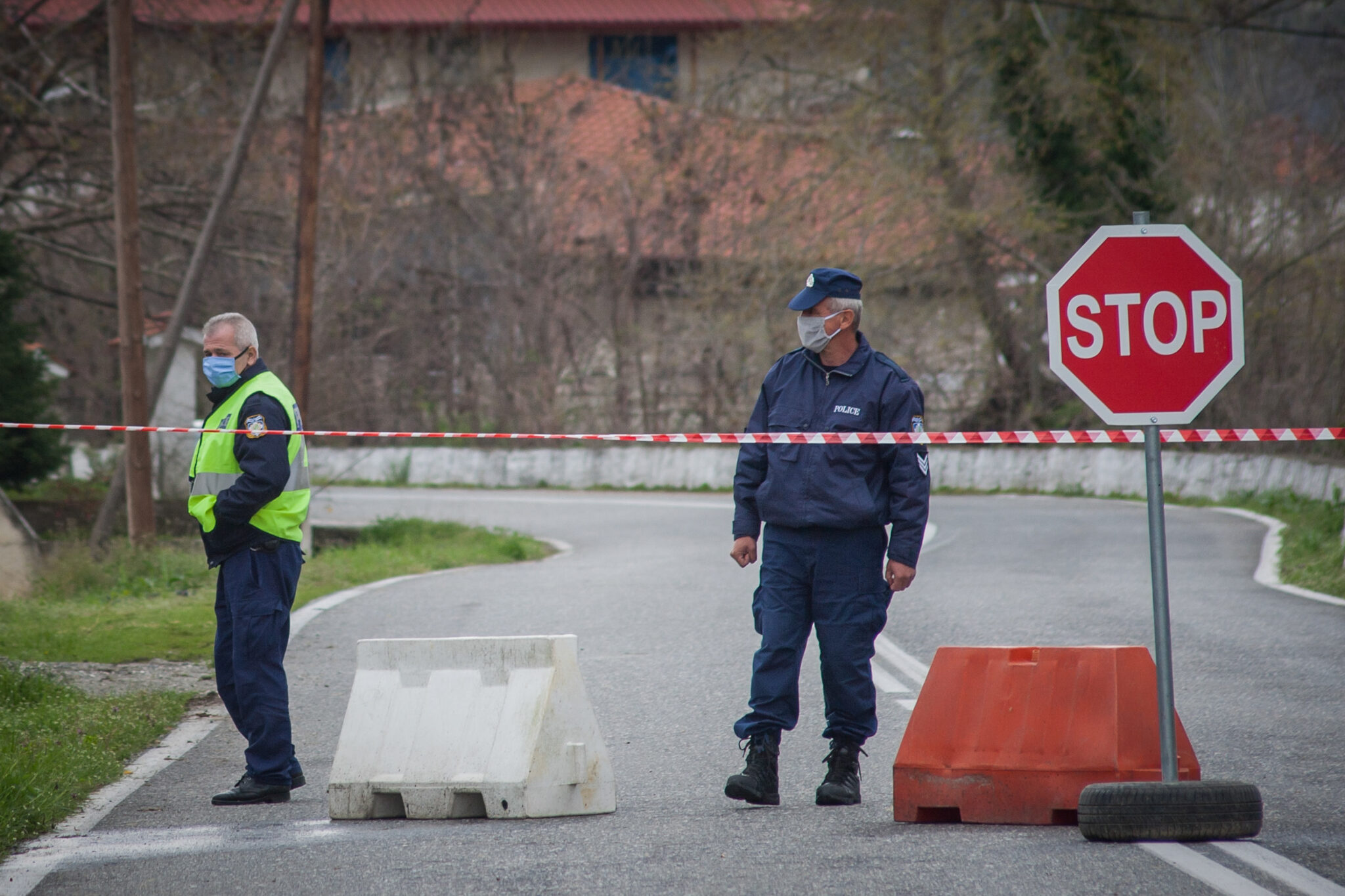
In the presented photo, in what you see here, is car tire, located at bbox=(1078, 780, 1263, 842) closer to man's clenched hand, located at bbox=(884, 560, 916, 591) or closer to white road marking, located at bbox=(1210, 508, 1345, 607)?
man's clenched hand, located at bbox=(884, 560, 916, 591)

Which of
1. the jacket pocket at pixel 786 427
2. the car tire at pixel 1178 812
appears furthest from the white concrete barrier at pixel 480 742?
the car tire at pixel 1178 812

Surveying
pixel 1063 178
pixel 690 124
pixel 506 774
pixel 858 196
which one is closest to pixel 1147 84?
pixel 1063 178

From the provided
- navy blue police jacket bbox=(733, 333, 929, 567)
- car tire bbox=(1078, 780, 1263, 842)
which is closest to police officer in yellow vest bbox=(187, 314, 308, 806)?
navy blue police jacket bbox=(733, 333, 929, 567)

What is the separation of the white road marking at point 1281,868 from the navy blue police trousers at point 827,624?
4.46 feet

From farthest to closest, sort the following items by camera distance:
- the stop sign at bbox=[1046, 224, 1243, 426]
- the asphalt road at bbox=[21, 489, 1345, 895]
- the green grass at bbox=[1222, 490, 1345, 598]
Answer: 1. the green grass at bbox=[1222, 490, 1345, 598]
2. the stop sign at bbox=[1046, 224, 1243, 426]
3. the asphalt road at bbox=[21, 489, 1345, 895]

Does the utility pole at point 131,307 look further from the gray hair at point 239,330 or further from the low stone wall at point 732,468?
the gray hair at point 239,330

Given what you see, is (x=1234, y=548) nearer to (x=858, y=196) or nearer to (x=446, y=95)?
(x=858, y=196)

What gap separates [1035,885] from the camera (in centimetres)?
436

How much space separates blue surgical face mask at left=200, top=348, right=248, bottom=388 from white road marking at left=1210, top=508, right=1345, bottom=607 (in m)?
8.42

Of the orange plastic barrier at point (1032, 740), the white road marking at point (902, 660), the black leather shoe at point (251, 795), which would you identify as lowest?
the white road marking at point (902, 660)

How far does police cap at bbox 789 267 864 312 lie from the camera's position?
5.71 meters

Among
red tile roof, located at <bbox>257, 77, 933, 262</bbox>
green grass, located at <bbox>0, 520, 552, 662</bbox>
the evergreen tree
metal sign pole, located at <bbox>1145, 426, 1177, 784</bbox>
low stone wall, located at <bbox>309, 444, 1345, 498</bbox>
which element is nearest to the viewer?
metal sign pole, located at <bbox>1145, 426, 1177, 784</bbox>

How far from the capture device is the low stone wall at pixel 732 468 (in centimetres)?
2212

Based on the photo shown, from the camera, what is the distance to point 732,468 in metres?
26.8
